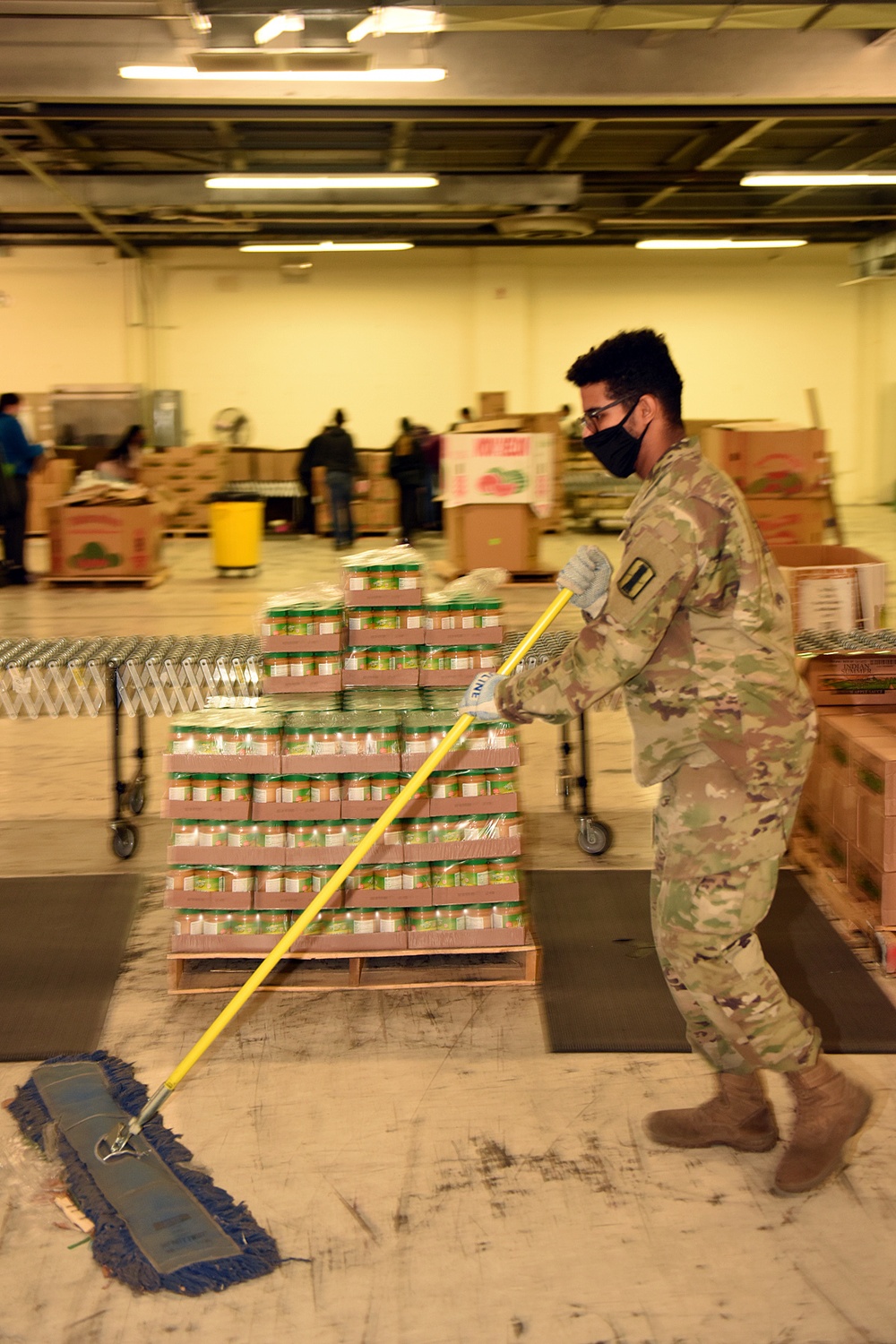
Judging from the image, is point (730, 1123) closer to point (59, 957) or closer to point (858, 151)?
point (59, 957)

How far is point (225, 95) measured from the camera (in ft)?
31.2

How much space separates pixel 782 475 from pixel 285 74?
17.1 feet

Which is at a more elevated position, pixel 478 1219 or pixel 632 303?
pixel 632 303

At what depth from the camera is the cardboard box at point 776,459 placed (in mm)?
10773

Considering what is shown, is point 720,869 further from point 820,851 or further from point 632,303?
point 632,303

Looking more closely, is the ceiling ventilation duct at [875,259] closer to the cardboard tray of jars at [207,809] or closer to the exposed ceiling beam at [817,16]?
the exposed ceiling beam at [817,16]

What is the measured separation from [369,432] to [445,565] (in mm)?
9256

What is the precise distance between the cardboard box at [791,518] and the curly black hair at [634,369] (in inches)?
318

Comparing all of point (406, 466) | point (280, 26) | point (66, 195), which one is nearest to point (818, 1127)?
point (280, 26)

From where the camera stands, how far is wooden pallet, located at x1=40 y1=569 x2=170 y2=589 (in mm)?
13312

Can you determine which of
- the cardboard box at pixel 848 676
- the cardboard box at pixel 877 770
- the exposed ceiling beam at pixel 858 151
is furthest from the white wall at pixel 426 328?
the cardboard box at pixel 877 770

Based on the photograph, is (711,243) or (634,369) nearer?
(634,369)

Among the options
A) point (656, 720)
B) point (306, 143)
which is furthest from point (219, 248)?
point (656, 720)

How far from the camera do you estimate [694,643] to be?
9.68 ft
